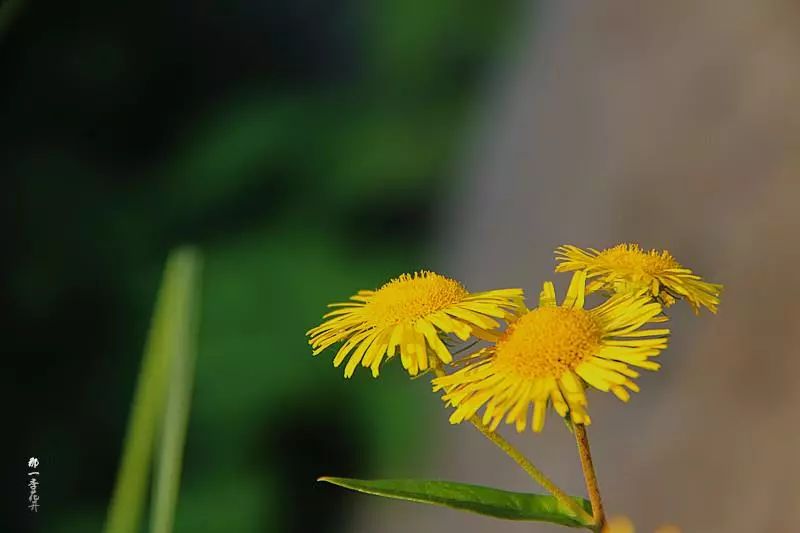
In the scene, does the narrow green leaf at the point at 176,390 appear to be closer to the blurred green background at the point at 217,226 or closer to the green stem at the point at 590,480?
the green stem at the point at 590,480

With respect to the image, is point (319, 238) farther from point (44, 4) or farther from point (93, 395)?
point (44, 4)

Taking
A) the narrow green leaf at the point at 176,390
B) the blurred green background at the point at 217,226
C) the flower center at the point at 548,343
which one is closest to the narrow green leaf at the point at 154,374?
the narrow green leaf at the point at 176,390

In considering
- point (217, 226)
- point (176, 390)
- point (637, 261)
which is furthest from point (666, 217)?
point (176, 390)

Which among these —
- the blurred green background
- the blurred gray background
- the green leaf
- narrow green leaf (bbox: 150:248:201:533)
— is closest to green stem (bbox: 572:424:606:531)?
the green leaf

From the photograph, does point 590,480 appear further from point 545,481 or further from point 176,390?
point 176,390

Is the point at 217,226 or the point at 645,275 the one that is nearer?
the point at 645,275

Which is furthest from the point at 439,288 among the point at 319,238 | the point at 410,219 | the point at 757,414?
the point at 410,219

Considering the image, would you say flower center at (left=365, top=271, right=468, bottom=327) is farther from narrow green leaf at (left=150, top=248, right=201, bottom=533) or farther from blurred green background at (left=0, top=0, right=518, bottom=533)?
blurred green background at (left=0, top=0, right=518, bottom=533)
